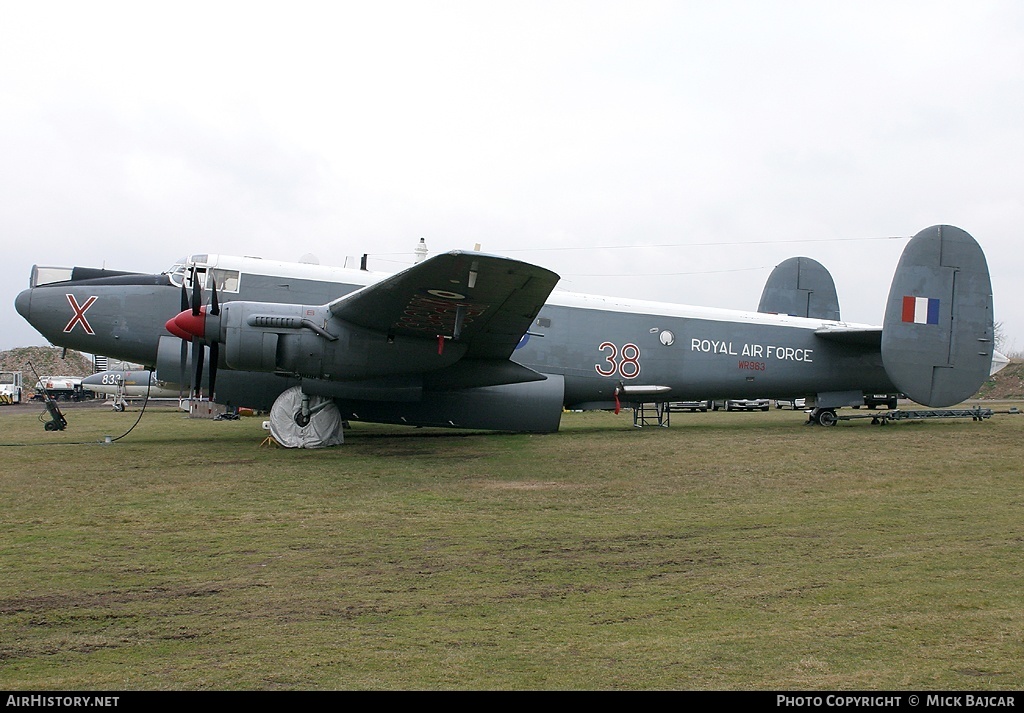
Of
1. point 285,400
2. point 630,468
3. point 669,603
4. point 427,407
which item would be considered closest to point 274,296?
point 285,400

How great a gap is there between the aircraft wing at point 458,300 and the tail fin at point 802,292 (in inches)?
406

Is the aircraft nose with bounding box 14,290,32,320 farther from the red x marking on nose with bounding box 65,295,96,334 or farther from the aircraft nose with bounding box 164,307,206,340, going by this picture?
the aircraft nose with bounding box 164,307,206,340

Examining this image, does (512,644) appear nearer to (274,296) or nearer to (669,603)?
(669,603)

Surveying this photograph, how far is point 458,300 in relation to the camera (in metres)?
11.1

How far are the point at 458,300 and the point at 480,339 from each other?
1.71 m

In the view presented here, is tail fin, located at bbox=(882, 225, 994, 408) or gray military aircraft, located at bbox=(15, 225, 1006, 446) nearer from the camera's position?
gray military aircraft, located at bbox=(15, 225, 1006, 446)

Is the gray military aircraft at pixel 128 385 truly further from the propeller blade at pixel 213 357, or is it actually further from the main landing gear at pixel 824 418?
the main landing gear at pixel 824 418

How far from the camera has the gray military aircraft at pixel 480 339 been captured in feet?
38.2

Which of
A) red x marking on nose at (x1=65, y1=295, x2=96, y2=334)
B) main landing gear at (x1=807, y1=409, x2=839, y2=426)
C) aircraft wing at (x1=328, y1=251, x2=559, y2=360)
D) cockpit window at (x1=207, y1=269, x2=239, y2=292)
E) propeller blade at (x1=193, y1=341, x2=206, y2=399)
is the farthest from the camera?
main landing gear at (x1=807, y1=409, x2=839, y2=426)

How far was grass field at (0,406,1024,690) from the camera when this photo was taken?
3.61 m

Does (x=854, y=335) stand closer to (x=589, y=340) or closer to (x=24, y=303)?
(x=589, y=340)

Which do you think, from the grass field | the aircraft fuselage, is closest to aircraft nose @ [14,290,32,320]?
the aircraft fuselage

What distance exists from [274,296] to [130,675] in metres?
10.7

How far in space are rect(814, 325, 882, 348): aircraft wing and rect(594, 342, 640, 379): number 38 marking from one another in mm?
4065
